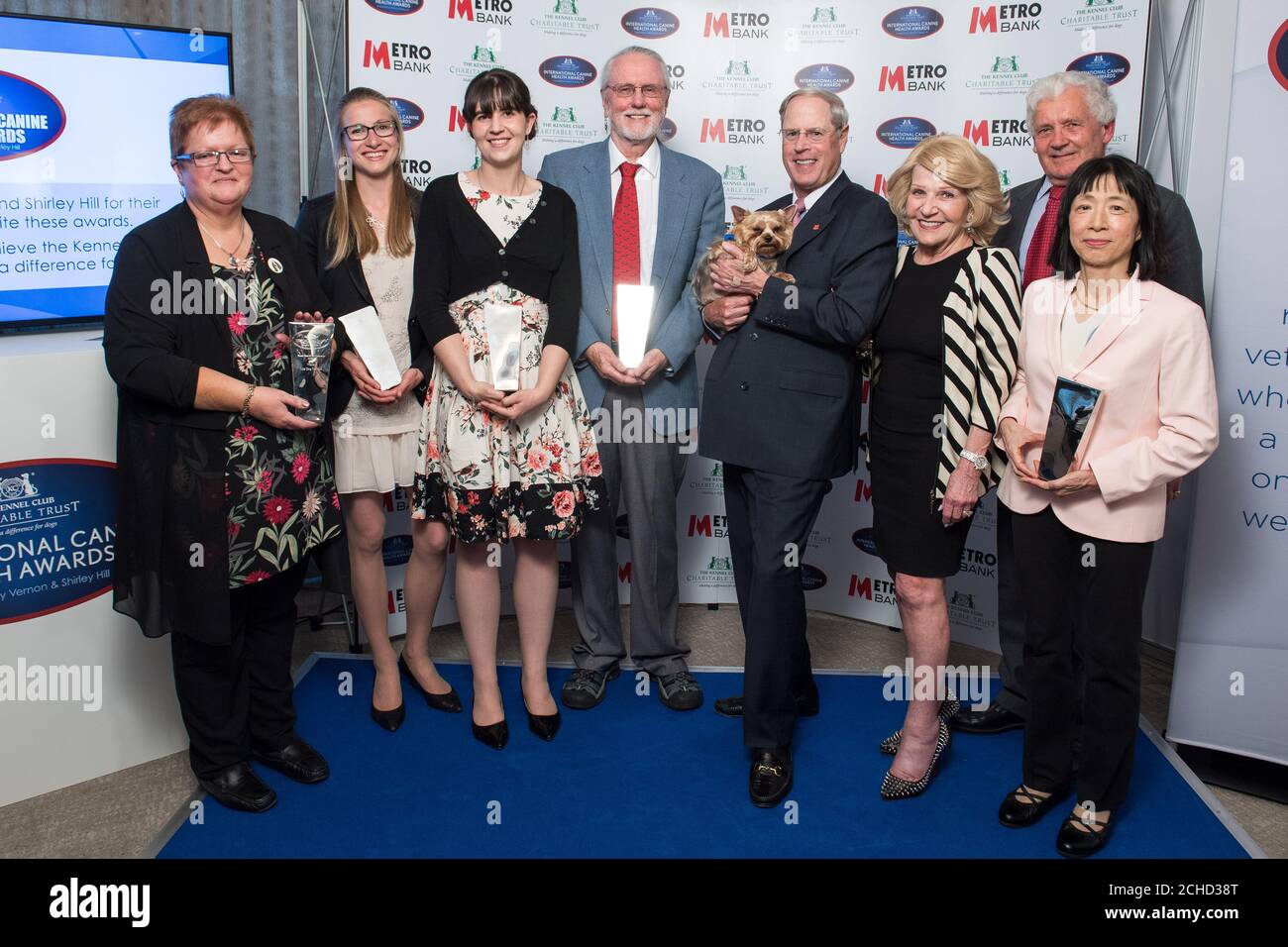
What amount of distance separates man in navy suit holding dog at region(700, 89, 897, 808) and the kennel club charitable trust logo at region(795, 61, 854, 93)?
1.52 m

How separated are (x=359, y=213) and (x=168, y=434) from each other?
0.85 metres

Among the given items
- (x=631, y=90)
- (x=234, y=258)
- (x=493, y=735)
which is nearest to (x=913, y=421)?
(x=631, y=90)

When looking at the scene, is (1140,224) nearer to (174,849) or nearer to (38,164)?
(174,849)

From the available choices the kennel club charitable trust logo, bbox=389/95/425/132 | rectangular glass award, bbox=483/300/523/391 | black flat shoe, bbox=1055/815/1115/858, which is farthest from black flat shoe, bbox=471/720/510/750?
the kennel club charitable trust logo, bbox=389/95/425/132

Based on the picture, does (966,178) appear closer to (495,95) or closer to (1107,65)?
(495,95)

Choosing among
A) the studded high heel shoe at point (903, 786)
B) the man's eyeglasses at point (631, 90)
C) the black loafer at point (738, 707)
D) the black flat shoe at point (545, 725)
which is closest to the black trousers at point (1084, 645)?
the studded high heel shoe at point (903, 786)

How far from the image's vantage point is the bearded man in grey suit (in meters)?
3.07

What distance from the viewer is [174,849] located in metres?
2.44

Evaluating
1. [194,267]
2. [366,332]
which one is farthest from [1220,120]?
[194,267]

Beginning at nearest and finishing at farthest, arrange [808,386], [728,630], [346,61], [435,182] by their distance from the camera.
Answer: [808,386]
[435,182]
[346,61]
[728,630]

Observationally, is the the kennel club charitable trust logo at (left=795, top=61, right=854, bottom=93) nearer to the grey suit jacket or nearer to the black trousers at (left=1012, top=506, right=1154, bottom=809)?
the grey suit jacket

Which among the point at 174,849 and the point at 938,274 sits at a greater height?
the point at 938,274

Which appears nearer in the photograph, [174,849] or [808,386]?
[174,849]

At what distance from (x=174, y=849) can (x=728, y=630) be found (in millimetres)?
2315
